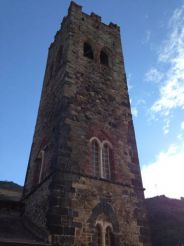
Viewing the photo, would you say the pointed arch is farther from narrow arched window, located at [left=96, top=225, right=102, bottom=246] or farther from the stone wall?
narrow arched window, located at [left=96, top=225, right=102, bottom=246]

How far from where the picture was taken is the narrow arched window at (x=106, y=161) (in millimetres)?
12054

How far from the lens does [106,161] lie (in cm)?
1251

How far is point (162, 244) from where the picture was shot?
2552 cm

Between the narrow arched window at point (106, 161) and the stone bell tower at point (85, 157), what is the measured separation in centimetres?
5

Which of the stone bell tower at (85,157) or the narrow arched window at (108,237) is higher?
the stone bell tower at (85,157)

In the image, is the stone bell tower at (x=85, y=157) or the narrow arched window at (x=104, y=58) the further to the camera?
the narrow arched window at (x=104, y=58)

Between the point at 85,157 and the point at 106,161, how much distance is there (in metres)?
1.27

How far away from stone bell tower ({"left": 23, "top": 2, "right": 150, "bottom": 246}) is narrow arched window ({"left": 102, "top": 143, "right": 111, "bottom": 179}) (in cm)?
5

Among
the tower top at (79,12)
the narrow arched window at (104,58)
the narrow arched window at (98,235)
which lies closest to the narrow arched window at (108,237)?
the narrow arched window at (98,235)

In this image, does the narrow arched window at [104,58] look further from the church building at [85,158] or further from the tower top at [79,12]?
the tower top at [79,12]

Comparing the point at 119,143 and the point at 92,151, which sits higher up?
the point at 119,143

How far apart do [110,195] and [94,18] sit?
13647 millimetres

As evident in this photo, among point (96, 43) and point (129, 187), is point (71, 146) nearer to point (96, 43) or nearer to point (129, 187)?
point (129, 187)

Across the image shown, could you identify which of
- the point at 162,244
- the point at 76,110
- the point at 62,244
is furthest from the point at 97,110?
the point at 162,244
